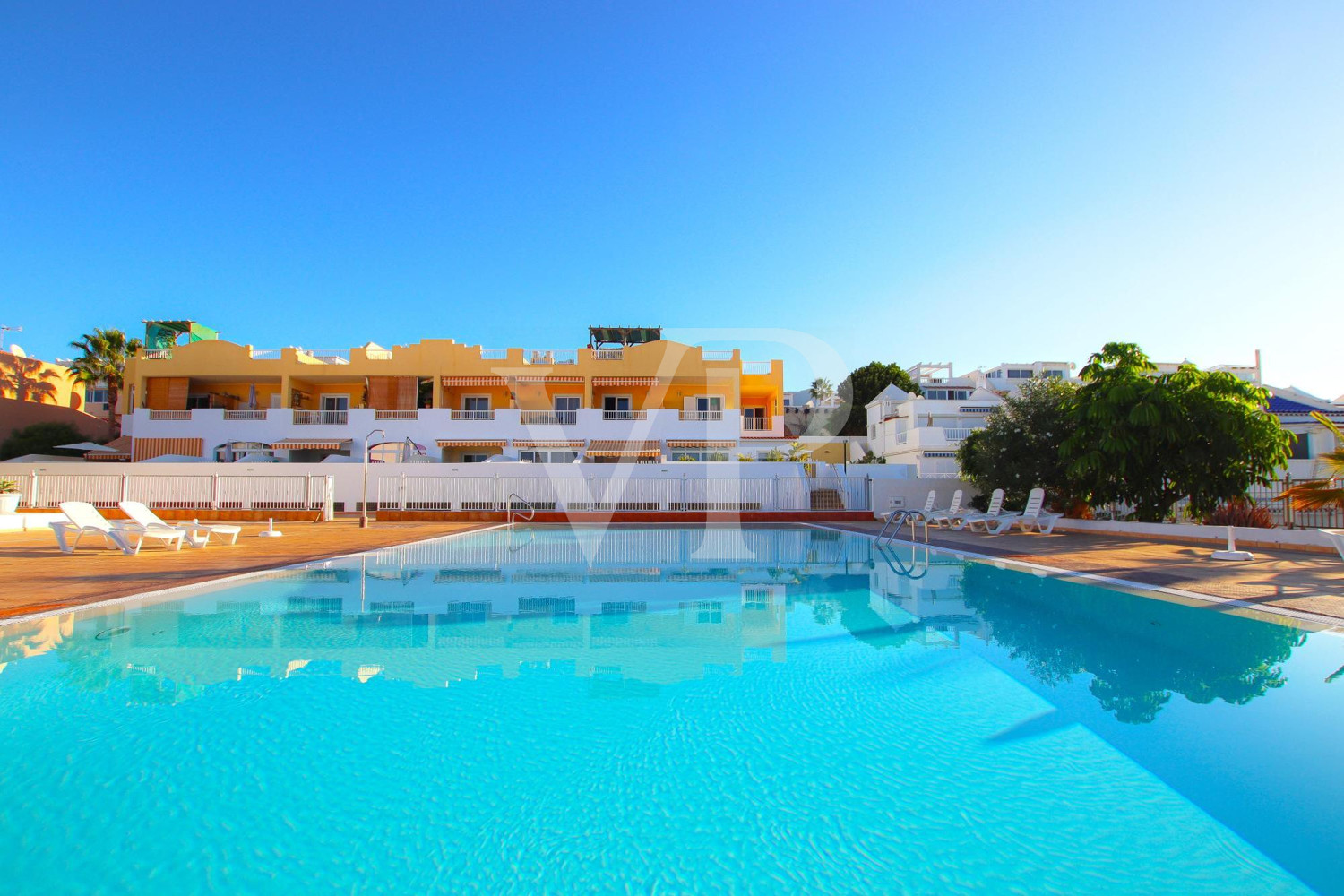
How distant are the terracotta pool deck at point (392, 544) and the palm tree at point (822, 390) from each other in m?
47.1

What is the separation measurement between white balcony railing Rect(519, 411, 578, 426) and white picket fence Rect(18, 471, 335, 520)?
465 inches

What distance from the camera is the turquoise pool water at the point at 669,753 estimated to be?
263 centimetres

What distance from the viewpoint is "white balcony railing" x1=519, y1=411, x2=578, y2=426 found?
33.6 meters

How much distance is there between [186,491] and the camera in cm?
2253

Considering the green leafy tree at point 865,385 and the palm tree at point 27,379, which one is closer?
the palm tree at point 27,379

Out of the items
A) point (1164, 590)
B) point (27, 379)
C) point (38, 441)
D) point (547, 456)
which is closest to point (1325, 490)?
point (1164, 590)

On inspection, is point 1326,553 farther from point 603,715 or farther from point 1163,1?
point 603,715

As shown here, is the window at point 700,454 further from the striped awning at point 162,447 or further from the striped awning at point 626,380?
the striped awning at point 162,447

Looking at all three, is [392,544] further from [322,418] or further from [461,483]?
[322,418]

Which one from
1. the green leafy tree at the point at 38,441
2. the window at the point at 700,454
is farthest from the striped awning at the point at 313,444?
the window at the point at 700,454

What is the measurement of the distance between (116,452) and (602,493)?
994 inches

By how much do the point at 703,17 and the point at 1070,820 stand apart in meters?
15.3

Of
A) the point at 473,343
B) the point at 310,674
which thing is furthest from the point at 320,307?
the point at 310,674

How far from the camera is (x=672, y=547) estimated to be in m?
15.6
